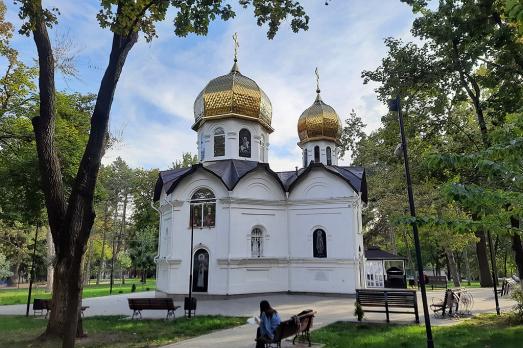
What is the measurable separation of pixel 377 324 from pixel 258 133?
14205mm

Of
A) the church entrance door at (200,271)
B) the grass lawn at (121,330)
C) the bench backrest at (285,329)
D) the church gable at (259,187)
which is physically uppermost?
the church gable at (259,187)

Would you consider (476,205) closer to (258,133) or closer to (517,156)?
(517,156)

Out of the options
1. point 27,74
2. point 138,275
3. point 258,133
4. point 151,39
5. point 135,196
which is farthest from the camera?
point 138,275

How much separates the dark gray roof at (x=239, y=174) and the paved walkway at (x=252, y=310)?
5.83m

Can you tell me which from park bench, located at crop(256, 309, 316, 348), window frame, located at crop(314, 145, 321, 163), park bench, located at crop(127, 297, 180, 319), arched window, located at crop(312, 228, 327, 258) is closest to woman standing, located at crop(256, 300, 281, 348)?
park bench, located at crop(256, 309, 316, 348)

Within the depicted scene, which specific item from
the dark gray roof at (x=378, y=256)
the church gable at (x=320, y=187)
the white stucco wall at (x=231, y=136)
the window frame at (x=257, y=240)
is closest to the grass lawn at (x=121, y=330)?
the window frame at (x=257, y=240)

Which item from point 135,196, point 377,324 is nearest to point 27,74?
point 377,324

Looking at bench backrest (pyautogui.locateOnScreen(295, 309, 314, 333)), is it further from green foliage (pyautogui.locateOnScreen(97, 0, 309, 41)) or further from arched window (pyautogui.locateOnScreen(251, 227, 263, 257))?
arched window (pyautogui.locateOnScreen(251, 227, 263, 257))

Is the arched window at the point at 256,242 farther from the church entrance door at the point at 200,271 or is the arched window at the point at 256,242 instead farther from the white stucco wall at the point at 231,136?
the white stucco wall at the point at 231,136

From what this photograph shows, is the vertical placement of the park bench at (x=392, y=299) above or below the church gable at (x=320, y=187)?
below

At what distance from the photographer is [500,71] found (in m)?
12.7

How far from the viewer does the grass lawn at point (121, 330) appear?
9766mm

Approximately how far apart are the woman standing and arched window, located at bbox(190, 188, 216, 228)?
40.6 feet

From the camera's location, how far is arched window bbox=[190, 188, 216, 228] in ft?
67.5
